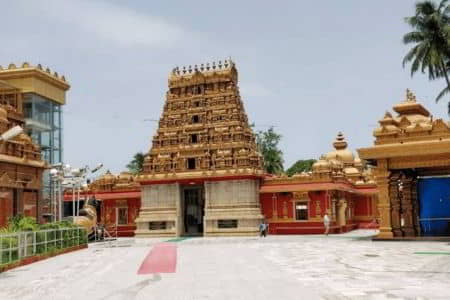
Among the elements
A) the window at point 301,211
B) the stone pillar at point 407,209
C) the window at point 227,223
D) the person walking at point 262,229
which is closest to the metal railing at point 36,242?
the window at point 227,223

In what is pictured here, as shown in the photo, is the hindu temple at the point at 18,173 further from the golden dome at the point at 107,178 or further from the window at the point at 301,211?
the window at the point at 301,211

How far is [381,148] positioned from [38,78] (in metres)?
29.1

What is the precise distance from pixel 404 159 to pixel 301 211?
1309 centimetres

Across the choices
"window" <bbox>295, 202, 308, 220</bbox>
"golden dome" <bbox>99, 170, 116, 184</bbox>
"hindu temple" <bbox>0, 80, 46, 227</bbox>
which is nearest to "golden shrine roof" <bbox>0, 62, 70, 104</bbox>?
"golden dome" <bbox>99, 170, 116, 184</bbox>

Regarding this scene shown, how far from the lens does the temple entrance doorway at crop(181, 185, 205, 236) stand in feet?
137

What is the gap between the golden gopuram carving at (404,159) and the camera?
26.5 meters

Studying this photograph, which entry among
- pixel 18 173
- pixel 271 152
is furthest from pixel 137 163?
pixel 18 173

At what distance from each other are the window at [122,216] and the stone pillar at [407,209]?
23111 millimetres

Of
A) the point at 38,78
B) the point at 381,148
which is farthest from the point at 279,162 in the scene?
the point at 381,148

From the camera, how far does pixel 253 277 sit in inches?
588

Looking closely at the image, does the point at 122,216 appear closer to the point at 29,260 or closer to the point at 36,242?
the point at 36,242

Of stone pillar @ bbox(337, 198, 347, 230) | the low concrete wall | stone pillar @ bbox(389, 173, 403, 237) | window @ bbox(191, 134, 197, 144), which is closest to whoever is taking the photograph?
the low concrete wall

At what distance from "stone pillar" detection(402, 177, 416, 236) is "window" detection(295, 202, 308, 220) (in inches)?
411

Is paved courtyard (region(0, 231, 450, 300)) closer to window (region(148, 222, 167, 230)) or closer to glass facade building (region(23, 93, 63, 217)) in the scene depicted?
window (region(148, 222, 167, 230))
